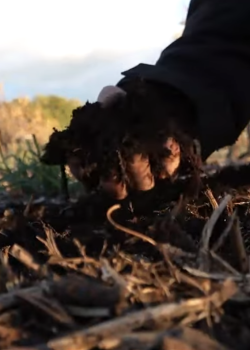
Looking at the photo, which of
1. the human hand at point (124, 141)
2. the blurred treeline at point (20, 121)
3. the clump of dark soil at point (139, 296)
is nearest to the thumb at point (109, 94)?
the human hand at point (124, 141)

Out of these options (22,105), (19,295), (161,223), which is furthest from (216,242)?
(22,105)

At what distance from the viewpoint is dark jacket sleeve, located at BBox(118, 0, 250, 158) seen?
0.88 meters

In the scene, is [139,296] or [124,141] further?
[124,141]

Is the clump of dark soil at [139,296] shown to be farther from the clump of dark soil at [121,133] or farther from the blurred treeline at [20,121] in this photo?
the blurred treeline at [20,121]

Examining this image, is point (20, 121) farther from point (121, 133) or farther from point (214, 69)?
point (121, 133)

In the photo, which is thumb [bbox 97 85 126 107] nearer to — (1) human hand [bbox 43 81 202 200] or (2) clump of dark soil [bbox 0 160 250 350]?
(1) human hand [bbox 43 81 202 200]

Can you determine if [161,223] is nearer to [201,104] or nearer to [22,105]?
[201,104]

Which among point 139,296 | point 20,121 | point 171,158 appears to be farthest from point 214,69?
point 20,121

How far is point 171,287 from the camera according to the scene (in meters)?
0.59

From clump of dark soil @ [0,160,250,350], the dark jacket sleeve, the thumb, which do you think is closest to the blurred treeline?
the dark jacket sleeve

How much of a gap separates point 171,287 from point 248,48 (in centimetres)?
50

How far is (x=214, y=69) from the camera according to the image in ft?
3.07

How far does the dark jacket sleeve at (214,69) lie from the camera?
88 centimetres

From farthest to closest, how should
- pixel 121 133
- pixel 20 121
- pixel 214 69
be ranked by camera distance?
pixel 20 121 < pixel 214 69 < pixel 121 133
